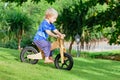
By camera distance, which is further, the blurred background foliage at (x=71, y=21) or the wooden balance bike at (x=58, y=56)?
the blurred background foliage at (x=71, y=21)

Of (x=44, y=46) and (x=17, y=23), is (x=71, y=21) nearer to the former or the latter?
(x=17, y=23)

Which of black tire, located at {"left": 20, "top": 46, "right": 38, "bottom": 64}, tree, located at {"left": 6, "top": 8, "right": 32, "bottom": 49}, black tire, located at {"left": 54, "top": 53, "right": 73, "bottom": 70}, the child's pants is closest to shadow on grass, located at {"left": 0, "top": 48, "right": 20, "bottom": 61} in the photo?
black tire, located at {"left": 20, "top": 46, "right": 38, "bottom": 64}

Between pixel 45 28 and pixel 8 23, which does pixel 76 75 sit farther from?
pixel 8 23

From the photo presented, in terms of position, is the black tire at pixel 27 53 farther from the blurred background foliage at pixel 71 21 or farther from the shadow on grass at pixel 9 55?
the blurred background foliage at pixel 71 21

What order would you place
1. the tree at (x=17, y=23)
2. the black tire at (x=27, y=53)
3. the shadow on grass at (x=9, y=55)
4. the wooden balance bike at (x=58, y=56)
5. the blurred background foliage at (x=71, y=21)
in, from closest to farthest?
the wooden balance bike at (x=58, y=56), the black tire at (x=27, y=53), the shadow on grass at (x=9, y=55), the blurred background foliage at (x=71, y=21), the tree at (x=17, y=23)

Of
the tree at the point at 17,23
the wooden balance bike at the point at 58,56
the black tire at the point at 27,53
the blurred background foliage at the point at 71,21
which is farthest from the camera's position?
the tree at the point at 17,23

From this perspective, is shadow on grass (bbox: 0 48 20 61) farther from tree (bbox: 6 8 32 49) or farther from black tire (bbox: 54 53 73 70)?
tree (bbox: 6 8 32 49)

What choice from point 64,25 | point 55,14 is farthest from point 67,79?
point 64,25

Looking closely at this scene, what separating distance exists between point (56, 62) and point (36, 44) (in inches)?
27.8

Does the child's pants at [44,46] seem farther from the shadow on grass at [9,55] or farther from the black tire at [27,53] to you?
the shadow on grass at [9,55]

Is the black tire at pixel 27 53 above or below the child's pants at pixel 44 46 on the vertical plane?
below

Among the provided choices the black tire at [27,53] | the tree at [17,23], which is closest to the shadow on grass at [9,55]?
the black tire at [27,53]

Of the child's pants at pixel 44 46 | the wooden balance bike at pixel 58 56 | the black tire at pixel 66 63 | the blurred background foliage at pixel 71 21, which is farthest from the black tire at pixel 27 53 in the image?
the blurred background foliage at pixel 71 21

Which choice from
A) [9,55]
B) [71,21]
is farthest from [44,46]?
[71,21]
